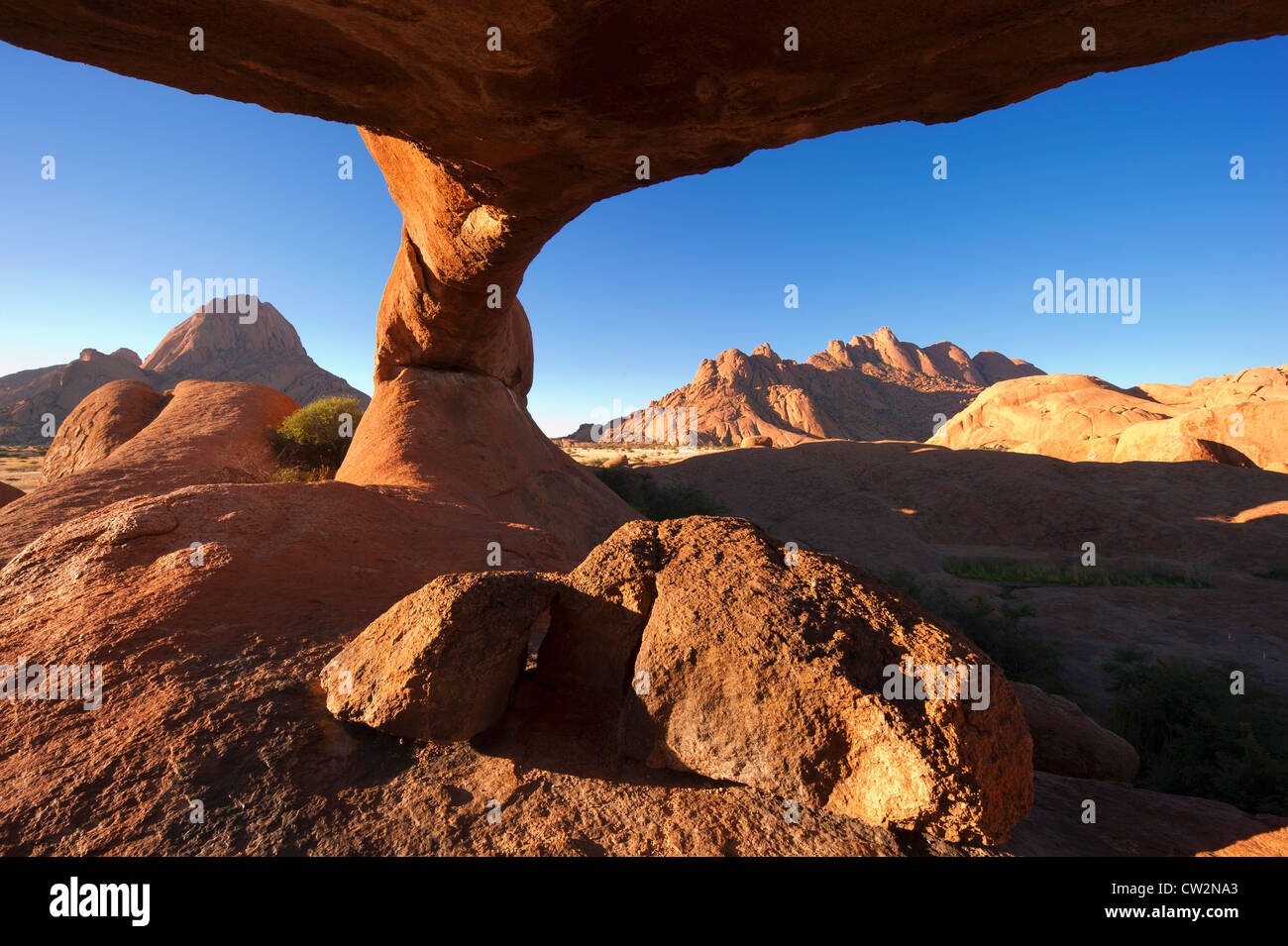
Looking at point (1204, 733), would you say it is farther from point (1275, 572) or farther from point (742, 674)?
point (1275, 572)

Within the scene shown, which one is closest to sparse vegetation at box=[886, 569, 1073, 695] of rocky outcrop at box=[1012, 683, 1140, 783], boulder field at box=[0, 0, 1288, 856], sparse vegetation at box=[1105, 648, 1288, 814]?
sparse vegetation at box=[1105, 648, 1288, 814]

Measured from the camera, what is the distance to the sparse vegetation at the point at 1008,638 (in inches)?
255

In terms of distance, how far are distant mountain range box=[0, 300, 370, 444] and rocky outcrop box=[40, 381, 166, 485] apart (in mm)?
47701

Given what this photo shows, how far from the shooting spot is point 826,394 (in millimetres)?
65312

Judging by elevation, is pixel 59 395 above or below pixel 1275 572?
above

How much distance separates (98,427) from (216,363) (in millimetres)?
65602

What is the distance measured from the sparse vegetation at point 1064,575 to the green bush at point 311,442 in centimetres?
1409

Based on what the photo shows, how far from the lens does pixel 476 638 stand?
254cm

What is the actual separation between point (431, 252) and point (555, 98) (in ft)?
16.9

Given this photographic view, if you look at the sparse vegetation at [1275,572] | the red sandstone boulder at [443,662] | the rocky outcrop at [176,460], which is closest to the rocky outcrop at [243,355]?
the rocky outcrop at [176,460]

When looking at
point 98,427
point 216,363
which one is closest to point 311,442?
point 98,427

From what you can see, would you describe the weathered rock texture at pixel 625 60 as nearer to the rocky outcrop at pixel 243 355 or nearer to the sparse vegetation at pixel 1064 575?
the sparse vegetation at pixel 1064 575

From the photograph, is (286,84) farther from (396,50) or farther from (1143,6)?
(1143,6)
